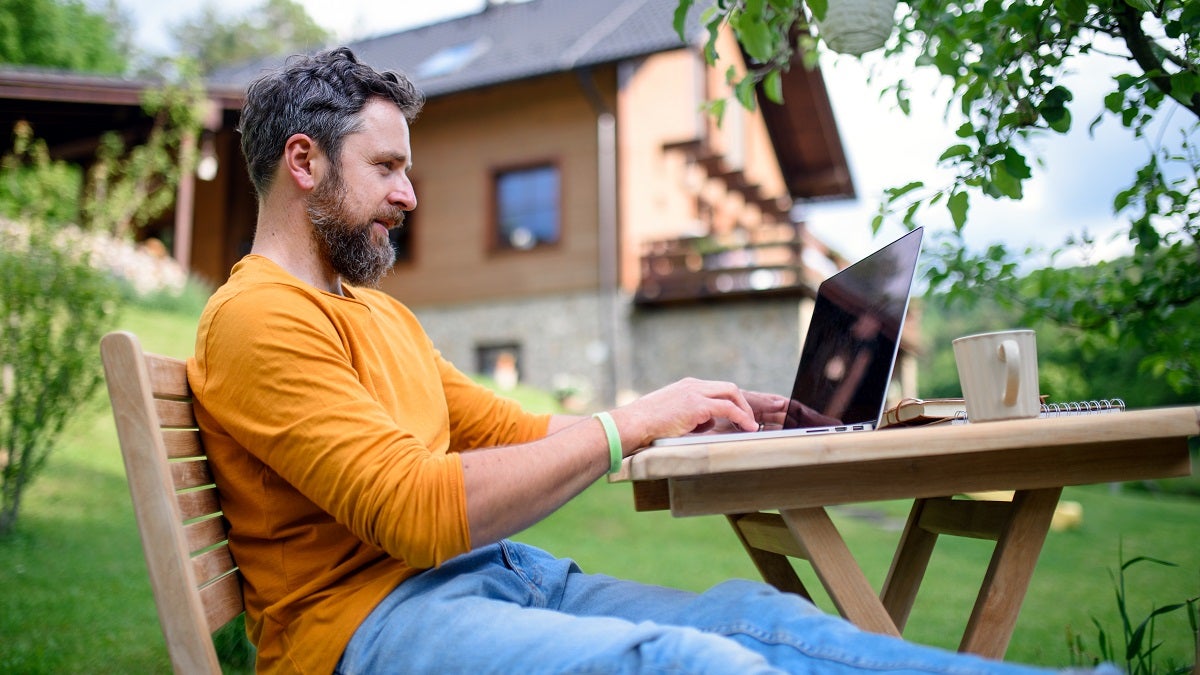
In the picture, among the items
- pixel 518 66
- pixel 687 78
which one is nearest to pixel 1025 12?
pixel 518 66

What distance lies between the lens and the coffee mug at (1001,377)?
4.47ft

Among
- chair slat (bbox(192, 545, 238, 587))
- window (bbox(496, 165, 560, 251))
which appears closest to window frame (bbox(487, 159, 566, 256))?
window (bbox(496, 165, 560, 251))

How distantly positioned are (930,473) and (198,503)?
1095 millimetres

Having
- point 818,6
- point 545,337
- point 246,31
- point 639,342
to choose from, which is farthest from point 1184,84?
point 246,31

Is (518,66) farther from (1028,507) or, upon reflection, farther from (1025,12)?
(1028,507)

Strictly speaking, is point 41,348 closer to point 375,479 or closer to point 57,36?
point 375,479

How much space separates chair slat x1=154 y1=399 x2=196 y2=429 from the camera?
1.37m

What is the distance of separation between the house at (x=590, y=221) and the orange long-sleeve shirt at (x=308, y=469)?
9.85m

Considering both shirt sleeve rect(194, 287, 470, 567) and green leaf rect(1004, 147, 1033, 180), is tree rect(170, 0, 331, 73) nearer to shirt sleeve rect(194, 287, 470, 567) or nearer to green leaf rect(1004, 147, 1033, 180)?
green leaf rect(1004, 147, 1033, 180)

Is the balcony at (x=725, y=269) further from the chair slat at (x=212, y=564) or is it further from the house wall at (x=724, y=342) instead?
the chair slat at (x=212, y=564)

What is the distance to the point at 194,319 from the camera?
31.6 feet

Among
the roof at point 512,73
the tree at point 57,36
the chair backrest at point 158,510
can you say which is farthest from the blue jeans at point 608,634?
the tree at point 57,36

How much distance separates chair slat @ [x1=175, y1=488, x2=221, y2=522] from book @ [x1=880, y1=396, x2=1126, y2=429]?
3.79ft

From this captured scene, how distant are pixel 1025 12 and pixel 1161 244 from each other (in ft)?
3.20
